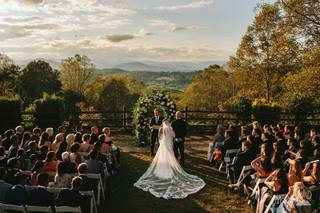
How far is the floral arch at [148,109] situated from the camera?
52.8 feet

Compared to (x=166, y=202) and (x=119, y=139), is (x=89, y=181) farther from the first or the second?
(x=119, y=139)

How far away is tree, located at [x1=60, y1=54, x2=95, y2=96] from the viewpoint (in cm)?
5734

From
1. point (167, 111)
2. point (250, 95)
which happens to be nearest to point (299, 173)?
point (167, 111)

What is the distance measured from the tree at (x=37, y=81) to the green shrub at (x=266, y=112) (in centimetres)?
3166

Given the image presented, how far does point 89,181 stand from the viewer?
26.8ft

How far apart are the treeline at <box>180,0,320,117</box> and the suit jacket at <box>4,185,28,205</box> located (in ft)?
46.7

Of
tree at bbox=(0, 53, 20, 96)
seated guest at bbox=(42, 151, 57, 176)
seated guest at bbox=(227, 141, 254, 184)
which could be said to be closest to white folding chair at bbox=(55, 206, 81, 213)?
seated guest at bbox=(42, 151, 57, 176)

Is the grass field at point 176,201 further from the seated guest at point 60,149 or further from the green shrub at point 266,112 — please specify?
the green shrub at point 266,112

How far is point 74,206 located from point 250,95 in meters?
25.3

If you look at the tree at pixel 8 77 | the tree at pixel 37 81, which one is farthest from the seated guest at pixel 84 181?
the tree at pixel 37 81

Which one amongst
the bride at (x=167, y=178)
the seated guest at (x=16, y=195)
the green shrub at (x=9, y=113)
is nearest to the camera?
the seated guest at (x=16, y=195)

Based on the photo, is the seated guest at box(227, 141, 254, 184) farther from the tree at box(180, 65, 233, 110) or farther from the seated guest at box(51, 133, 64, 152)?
the tree at box(180, 65, 233, 110)

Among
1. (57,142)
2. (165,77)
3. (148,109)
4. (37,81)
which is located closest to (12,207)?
(57,142)

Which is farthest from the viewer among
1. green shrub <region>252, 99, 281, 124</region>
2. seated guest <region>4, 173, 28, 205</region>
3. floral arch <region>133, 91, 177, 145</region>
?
green shrub <region>252, 99, 281, 124</region>
